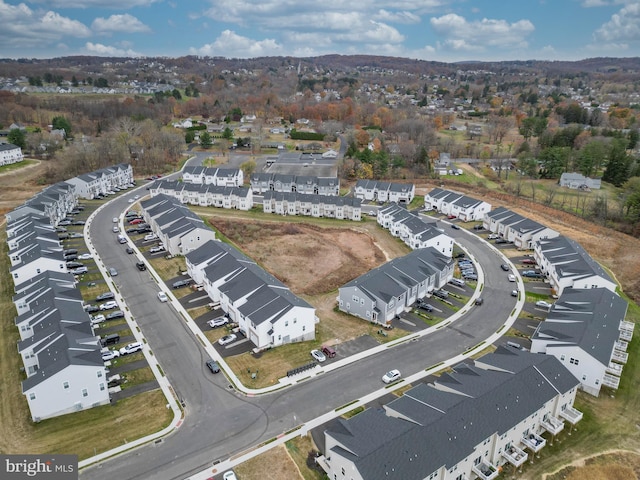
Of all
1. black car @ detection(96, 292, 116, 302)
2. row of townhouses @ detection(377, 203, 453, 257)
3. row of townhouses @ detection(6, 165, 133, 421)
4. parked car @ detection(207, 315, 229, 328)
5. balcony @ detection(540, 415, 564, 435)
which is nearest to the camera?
balcony @ detection(540, 415, 564, 435)

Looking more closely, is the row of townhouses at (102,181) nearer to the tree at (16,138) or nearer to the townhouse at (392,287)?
the tree at (16,138)

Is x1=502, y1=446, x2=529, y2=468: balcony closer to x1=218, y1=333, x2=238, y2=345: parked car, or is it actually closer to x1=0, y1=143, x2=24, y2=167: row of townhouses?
x1=218, y1=333, x2=238, y2=345: parked car

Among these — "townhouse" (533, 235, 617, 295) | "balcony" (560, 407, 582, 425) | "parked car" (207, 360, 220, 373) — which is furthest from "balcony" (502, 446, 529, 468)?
"townhouse" (533, 235, 617, 295)

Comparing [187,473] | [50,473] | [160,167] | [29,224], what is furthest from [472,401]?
[160,167]

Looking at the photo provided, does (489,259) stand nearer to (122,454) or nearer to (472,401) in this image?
(472,401)

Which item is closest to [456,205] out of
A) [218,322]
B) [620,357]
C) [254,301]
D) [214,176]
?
[620,357]

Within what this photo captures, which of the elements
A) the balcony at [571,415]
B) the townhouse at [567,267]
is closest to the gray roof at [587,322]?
the townhouse at [567,267]
